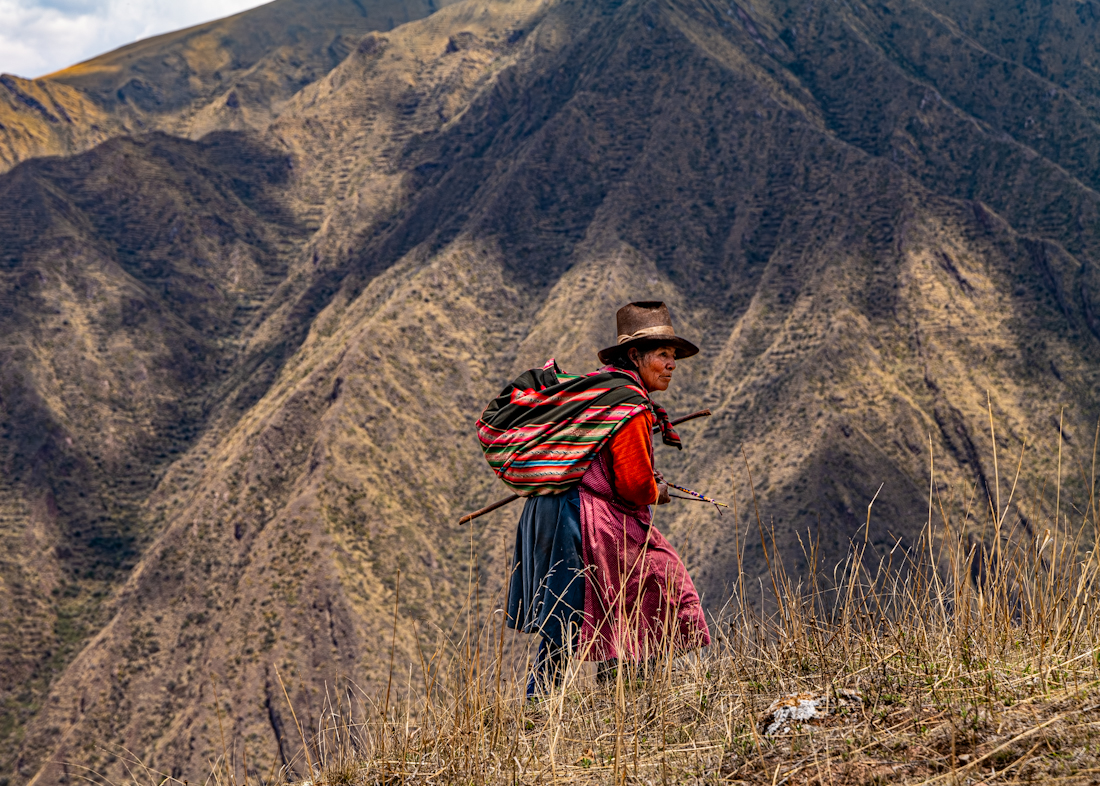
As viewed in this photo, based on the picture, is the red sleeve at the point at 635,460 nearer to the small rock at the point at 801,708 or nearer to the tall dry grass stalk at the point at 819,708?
the tall dry grass stalk at the point at 819,708

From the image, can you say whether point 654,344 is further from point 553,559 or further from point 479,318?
point 479,318

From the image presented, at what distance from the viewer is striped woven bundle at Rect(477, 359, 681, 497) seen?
147 inches

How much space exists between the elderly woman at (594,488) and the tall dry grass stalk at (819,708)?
0.30m

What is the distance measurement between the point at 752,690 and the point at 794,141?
40.9 metres

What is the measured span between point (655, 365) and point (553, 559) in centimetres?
101

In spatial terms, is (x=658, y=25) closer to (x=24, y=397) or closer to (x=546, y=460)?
(x=24, y=397)

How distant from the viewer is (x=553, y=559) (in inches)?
153

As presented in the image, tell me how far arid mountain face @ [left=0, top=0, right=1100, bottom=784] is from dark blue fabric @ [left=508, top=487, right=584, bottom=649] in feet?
56.7

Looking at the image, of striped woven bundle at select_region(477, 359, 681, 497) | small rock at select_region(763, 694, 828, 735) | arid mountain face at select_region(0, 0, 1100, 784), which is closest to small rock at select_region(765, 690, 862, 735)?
small rock at select_region(763, 694, 828, 735)

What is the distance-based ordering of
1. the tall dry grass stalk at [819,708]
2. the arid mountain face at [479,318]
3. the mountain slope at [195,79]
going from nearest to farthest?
1. the tall dry grass stalk at [819,708]
2. the arid mountain face at [479,318]
3. the mountain slope at [195,79]

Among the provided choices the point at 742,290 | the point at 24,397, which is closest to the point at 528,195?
the point at 742,290

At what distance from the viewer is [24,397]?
39969 millimetres

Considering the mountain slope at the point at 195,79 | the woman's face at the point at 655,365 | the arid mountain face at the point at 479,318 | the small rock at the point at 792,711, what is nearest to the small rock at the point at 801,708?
the small rock at the point at 792,711

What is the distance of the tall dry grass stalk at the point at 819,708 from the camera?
233 centimetres
